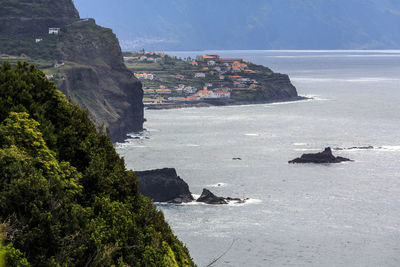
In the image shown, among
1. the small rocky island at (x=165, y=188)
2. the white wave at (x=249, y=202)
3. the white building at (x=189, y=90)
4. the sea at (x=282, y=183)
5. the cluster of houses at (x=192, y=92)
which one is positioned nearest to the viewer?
the sea at (x=282, y=183)

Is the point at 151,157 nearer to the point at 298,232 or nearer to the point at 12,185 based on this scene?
the point at 298,232

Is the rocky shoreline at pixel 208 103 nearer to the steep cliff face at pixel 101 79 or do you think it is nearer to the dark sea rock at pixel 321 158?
the steep cliff face at pixel 101 79

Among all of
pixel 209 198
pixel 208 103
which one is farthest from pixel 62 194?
pixel 208 103

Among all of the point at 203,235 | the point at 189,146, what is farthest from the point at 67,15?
the point at 203,235

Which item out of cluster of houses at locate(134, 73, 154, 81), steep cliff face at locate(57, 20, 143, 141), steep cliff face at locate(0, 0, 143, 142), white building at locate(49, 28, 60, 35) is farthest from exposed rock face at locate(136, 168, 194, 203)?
cluster of houses at locate(134, 73, 154, 81)

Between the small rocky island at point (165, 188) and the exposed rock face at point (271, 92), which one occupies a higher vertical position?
the exposed rock face at point (271, 92)

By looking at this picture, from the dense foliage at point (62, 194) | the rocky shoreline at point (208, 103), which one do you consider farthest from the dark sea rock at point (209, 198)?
the rocky shoreline at point (208, 103)

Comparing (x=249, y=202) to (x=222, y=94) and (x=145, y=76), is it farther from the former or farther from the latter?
(x=145, y=76)
